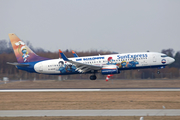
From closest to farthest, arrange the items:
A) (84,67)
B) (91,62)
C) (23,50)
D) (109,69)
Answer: (109,69), (84,67), (91,62), (23,50)

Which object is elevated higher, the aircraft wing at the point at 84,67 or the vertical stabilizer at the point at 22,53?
the vertical stabilizer at the point at 22,53

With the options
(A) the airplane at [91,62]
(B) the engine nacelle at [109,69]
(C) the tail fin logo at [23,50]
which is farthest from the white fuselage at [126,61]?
(C) the tail fin logo at [23,50]

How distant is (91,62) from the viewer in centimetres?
4631

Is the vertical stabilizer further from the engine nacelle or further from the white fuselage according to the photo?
the engine nacelle

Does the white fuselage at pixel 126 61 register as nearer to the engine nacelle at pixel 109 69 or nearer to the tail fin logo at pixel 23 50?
the engine nacelle at pixel 109 69

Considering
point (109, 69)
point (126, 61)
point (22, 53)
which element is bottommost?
point (109, 69)

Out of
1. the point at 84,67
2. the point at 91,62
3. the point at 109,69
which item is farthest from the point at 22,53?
the point at 109,69

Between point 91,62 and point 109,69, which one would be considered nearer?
point 109,69

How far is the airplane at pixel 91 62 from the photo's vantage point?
147 ft

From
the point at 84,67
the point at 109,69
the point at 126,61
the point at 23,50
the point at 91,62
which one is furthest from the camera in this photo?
the point at 23,50

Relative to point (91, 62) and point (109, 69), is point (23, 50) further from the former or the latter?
point (109, 69)

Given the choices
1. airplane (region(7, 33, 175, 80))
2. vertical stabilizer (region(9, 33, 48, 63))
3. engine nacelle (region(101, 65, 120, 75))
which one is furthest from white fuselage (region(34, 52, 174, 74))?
vertical stabilizer (region(9, 33, 48, 63))

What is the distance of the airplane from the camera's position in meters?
44.7

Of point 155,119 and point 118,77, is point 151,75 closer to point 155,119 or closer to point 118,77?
point 118,77
